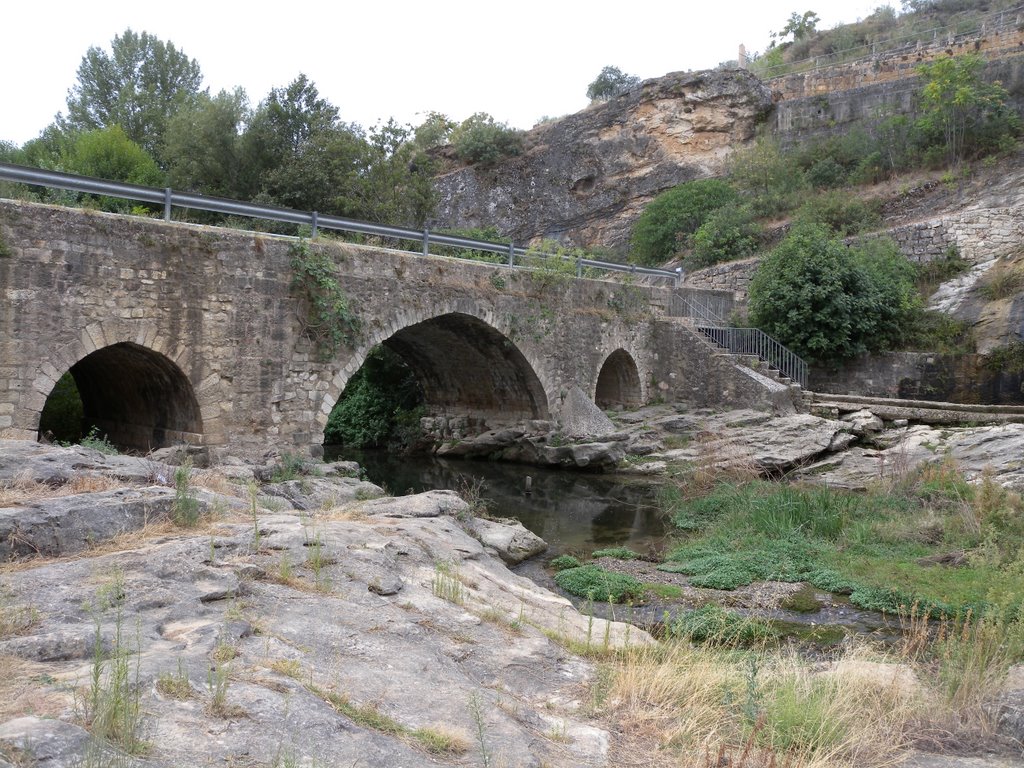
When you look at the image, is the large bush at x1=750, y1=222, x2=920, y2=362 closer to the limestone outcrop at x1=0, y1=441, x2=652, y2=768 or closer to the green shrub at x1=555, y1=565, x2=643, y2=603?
the green shrub at x1=555, y1=565, x2=643, y2=603

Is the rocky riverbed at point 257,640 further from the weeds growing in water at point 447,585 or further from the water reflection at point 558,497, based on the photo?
the water reflection at point 558,497

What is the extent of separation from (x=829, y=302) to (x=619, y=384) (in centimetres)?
576

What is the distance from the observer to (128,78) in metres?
37.1

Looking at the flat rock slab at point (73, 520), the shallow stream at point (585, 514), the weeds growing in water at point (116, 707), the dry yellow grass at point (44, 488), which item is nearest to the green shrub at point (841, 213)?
the shallow stream at point (585, 514)

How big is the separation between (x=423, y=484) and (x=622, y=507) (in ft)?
16.5

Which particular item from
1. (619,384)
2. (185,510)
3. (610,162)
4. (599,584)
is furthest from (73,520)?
(610,162)

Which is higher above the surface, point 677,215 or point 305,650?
point 677,215

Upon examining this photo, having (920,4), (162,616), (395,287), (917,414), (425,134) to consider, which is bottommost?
(162,616)

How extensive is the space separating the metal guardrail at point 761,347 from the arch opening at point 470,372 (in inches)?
211

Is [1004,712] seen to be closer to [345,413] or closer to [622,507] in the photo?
[622,507]

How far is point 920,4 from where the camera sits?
40.3 m

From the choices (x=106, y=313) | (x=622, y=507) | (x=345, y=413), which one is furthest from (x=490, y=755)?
(x=345, y=413)

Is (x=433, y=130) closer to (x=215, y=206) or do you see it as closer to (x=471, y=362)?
(x=471, y=362)

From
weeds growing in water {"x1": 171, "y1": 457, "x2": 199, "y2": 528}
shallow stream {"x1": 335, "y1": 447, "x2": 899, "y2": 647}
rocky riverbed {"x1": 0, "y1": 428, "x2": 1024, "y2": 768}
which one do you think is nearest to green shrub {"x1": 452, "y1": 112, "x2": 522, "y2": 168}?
shallow stream {"x1": 335, "y1": 447, "x2": 899, "y2": 647}
